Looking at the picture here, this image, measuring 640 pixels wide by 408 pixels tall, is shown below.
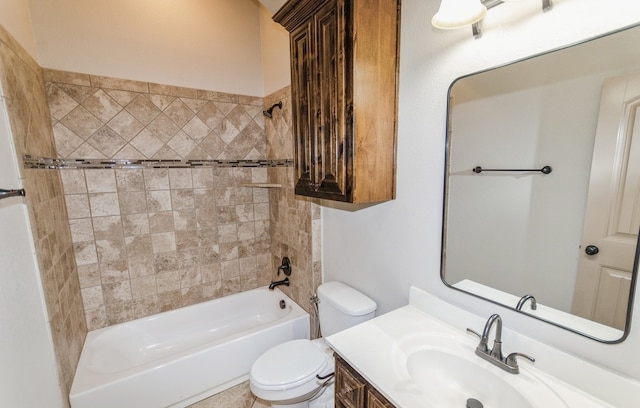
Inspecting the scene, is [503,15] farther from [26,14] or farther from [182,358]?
[26,14]

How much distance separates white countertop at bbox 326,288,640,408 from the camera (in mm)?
751

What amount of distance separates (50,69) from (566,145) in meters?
2.81

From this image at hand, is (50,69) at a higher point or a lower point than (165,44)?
lower

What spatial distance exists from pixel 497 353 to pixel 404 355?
12.1 inches

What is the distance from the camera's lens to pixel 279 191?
2367 mm

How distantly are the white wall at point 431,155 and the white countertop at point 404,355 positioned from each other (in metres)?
0.04

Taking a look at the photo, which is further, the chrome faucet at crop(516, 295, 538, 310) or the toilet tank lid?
the toilet tank lid

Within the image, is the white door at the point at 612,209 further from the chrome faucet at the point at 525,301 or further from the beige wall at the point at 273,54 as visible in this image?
the beige wall at the point at 273,54

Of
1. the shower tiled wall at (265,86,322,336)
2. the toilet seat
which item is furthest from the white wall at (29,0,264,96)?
the toilet seat

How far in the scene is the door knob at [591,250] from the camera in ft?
2.56

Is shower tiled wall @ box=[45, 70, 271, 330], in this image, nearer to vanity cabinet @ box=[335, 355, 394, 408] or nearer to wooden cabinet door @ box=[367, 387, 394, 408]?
vanity cabinet @ box=[335, 355, 394, 408]

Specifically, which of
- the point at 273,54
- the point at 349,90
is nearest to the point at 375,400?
the point at 349,90

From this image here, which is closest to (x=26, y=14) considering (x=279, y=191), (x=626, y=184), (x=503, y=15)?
(x=279, y=191)

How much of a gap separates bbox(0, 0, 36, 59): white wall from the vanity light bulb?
6.30ft
